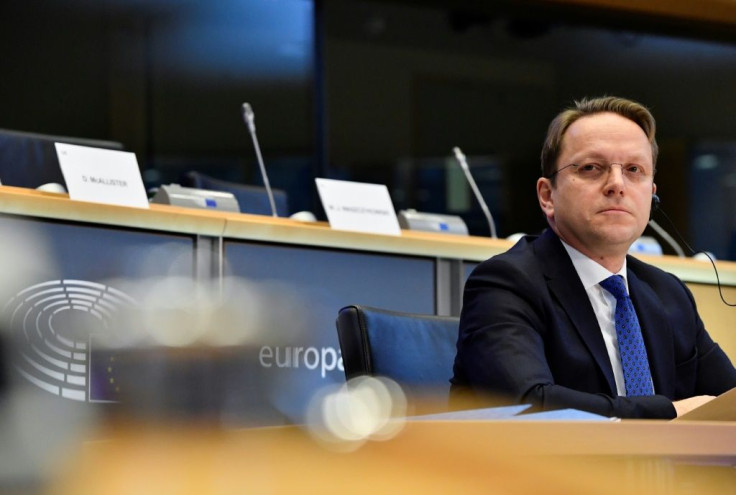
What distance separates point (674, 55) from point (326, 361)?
4636 millimetres

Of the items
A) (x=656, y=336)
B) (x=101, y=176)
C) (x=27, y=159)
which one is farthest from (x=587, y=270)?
(x=27, y=159)

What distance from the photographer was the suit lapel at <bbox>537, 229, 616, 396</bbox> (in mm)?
1787

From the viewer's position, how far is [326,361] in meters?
3.36

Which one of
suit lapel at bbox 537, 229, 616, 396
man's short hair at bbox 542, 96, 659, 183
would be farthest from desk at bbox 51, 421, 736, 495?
man's short hair at bbox 542, 96, 659, 183

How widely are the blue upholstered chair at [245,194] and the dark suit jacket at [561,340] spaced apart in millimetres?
2117

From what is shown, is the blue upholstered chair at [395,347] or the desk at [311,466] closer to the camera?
the desk at [311,466]

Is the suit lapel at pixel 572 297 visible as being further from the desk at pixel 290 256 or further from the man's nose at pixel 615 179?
the desk at pixel 290 256

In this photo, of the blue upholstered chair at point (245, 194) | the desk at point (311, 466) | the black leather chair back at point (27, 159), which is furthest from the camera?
the blue upholstered chair at point (245, 194)

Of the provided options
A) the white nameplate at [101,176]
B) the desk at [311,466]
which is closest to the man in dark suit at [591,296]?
the desk at [311,466]

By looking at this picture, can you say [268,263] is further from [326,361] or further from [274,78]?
[274,78]

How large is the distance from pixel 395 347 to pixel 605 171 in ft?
1.64

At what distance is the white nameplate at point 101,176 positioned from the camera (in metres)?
3.19

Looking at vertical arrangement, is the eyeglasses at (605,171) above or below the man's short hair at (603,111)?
below

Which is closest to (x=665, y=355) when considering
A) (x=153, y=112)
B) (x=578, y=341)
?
(x=578, y=341)
